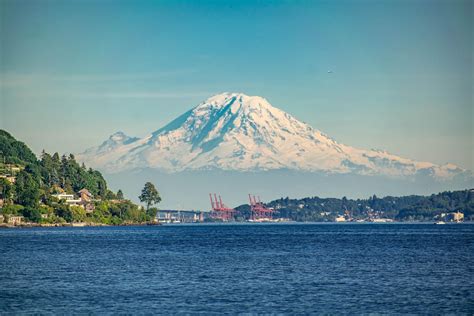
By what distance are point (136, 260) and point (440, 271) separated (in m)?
37.5

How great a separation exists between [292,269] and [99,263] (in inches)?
919

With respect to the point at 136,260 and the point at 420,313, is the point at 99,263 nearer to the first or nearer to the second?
the point at 136,260

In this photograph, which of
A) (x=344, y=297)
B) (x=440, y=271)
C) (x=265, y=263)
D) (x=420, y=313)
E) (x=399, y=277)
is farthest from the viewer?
(x=265, y=263)

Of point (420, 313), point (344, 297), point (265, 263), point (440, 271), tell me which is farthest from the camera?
point (265, 263)

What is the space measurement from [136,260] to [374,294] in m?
44.1

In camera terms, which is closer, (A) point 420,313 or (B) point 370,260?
(A) point 420,313

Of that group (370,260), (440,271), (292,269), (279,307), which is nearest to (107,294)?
(279,307)

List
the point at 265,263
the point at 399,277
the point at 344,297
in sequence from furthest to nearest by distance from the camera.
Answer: the point at 265,263 < the point at 399,277 < the point at 344,297

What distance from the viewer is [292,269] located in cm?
9562

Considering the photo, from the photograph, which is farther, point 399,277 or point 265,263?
point 265,263

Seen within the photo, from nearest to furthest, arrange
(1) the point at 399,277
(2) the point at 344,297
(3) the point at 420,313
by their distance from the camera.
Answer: (3) the point at 420,313 < (2) the point at 344,297 < (1) the point at 399,277

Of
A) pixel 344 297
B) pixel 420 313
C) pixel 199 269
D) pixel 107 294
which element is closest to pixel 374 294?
pixel 344 297

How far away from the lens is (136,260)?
11031 cm

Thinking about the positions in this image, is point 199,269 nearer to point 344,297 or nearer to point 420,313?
point 344,297
